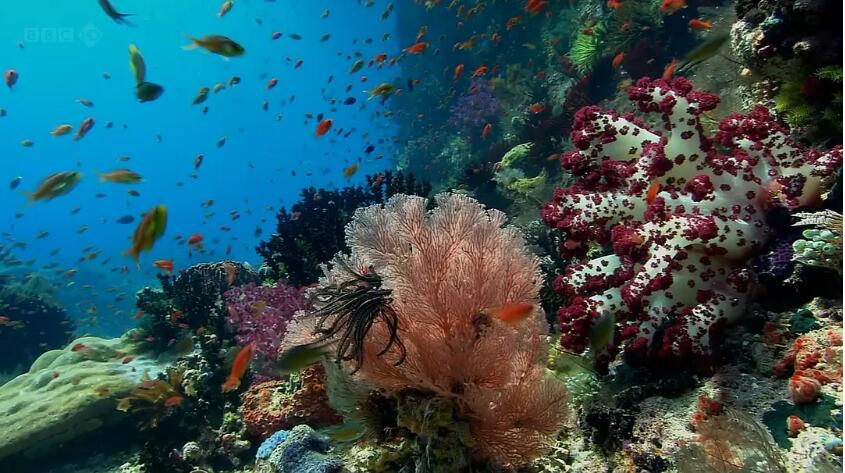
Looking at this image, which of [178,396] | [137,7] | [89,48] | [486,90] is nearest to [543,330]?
[178,396]

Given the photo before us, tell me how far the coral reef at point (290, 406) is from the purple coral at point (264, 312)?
1.58 feet

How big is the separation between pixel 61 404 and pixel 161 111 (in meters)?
153

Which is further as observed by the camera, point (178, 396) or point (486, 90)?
point (486, 90)

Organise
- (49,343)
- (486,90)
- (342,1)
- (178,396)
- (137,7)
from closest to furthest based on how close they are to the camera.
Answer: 1. (178,396)
2. (49,343)
3. (486,90)
4. (342,1)
5. (137,7)

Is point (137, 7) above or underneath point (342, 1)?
above

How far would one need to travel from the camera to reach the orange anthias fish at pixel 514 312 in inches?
107

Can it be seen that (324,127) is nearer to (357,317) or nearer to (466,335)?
(357,317)

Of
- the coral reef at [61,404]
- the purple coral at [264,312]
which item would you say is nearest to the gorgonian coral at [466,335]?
the purple coral at [264,312]

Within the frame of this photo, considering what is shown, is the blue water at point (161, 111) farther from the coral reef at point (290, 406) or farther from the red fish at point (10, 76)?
the coral reef at point (290, 406)

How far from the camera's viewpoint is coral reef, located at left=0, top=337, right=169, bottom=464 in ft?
21.4

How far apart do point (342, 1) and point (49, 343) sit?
59.0 metres

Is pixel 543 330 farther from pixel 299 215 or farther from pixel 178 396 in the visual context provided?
pixel 299 215

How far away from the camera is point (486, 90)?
17891mm

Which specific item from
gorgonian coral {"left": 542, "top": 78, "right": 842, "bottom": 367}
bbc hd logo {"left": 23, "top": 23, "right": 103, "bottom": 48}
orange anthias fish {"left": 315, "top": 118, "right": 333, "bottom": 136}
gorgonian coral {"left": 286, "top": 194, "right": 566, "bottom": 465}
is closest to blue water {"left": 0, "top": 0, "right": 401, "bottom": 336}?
bbc hd logo {"left": 23, "top": 23, "right": 103, "bottom": 48}
